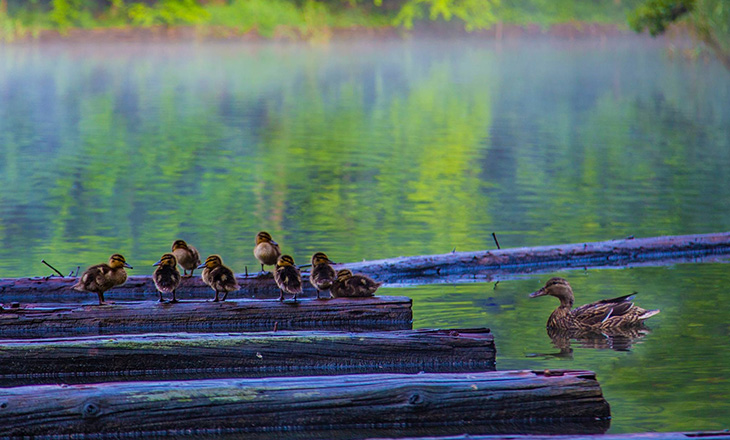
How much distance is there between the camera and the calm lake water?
9.34 m

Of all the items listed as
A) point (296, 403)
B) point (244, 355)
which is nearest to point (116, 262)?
point (244, 355)

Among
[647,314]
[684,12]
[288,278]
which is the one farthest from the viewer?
[684,12]

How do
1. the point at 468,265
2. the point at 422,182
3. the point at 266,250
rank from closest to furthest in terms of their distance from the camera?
the point at 266,250 < the point at 468,265 < the point at 422,182

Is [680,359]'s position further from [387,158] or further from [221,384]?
[387,158]

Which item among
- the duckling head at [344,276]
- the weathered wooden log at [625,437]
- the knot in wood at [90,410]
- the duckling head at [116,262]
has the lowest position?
the weathered wooden log at [625,437]

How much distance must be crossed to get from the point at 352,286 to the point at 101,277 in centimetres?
191

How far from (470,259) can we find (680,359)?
325cm

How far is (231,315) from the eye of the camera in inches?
323

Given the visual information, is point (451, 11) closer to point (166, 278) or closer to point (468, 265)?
point (468, 265)

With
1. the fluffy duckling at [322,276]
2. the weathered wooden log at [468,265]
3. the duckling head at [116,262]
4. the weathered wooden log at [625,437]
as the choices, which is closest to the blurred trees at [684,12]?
the weathered wooden log at [468,265]

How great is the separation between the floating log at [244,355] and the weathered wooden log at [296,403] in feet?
3.34

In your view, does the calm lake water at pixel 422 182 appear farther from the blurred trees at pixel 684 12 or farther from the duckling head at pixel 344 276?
the blurred trees at pixel 684 12

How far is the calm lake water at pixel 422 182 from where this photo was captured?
368 inches

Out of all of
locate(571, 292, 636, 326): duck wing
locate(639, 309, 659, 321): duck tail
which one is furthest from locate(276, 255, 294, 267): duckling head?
locate(639, 309, 659, 321): duck tail
